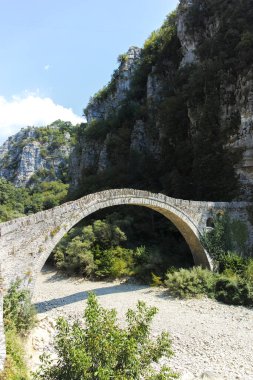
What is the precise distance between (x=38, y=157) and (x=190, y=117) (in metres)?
63.6

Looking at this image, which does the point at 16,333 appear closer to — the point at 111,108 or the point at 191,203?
the point at 191,203

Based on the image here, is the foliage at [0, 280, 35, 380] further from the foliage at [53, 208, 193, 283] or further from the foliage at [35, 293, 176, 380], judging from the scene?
the foliage at [53, 208, 193, 283]

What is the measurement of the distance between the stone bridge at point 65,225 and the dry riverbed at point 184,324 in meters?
2.18

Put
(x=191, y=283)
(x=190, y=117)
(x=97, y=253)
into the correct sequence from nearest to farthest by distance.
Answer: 1. (x=191, y=283)
2. (x=97, y=253)
3. (x=190, y=117)

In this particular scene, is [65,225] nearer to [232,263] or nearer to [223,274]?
[223,274]

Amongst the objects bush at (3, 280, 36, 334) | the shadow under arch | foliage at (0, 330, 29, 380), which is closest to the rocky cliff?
the shadow under arch

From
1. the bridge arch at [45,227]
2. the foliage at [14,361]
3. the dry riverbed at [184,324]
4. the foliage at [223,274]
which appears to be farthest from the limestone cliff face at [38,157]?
the foliage at [14,361]

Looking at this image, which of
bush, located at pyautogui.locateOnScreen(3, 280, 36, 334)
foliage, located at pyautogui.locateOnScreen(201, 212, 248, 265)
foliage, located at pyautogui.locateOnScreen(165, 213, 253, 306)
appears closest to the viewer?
bush, located at pyautogui.locateOnScreen(3, 280, 36, 334)

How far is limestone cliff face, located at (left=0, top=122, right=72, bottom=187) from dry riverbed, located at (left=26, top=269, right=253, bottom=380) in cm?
6300

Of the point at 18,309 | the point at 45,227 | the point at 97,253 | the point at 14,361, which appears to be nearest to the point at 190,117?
the point at 97,253

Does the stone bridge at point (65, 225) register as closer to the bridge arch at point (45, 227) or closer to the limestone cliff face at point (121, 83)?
the bridge arch at point (45, 227)

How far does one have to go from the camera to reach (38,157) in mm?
81500

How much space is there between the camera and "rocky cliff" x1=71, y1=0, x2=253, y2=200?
2097 cm

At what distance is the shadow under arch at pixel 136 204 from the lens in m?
11.9
